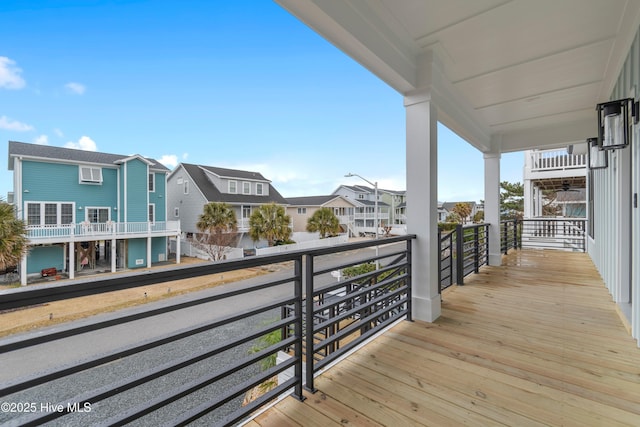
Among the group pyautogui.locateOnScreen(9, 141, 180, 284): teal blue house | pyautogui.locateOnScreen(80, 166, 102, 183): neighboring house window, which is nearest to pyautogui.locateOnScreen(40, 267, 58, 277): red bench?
pyautogui.locateOnScreen(9, 141, 180, 284): teal blue house

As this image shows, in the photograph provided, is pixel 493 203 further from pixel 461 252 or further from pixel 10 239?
pixel 10 239

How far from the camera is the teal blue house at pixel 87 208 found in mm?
7480

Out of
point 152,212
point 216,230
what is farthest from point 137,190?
point 216,230

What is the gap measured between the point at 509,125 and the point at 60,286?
5.82 metres

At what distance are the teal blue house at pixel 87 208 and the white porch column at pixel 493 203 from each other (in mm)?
8914

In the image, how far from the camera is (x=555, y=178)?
871 centimetres

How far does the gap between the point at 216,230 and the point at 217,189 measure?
288 centimetres

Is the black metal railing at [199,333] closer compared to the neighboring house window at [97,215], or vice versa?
the black metal railing at [199,333]

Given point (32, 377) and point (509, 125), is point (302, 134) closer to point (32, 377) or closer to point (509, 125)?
point (509, 125)

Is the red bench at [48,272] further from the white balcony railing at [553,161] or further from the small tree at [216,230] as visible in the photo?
the white balcony railing at [553,161]

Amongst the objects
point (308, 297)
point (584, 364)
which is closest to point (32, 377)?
point (308, 297)

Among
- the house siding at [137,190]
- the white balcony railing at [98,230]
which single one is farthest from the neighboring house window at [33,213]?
the house siding at [137,190]

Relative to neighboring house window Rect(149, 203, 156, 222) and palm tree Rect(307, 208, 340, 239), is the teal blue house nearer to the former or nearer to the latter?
neighboring house window Rect(149, 203, 156, 222)

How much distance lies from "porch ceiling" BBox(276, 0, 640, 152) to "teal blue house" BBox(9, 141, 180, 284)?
318 inches
